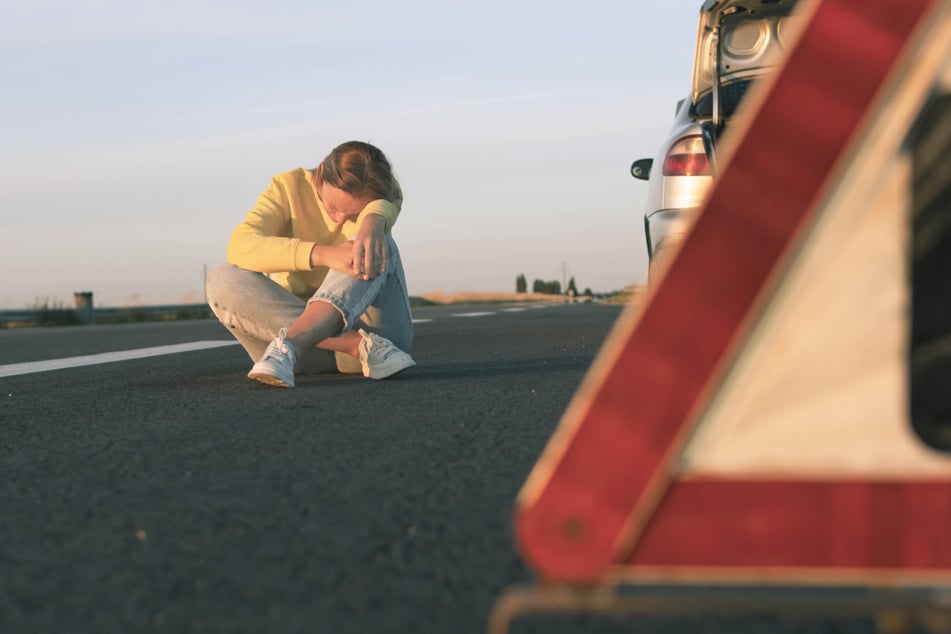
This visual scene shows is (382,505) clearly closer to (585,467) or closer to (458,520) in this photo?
(458,520)

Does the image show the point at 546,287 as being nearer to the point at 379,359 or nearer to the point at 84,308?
the point at 84,308

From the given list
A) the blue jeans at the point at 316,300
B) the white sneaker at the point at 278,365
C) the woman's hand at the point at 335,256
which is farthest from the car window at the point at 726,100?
the white sneaker at the point at 278,365

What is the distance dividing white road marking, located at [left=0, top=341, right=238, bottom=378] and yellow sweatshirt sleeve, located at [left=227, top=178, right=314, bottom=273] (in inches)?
76.7

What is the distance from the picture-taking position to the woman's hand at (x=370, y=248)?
14.8ft

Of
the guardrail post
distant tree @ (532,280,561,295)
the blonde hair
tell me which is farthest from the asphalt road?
distant tree @ (532,280,561,295)

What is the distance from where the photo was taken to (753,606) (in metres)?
1.16

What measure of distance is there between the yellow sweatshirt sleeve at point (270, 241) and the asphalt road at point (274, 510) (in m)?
0.58

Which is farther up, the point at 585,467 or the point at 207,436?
the point at 585,467

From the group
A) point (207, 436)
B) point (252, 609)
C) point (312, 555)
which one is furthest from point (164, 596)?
point (207, 436)

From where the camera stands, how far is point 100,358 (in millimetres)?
7285

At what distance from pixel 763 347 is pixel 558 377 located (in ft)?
12.9

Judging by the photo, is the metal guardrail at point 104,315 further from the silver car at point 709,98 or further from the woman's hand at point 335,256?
the woman's hand at point 335,256

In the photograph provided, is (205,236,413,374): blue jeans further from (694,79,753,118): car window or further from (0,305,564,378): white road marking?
(694,79,753,118): car window

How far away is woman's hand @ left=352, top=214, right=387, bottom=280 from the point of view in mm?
4523
